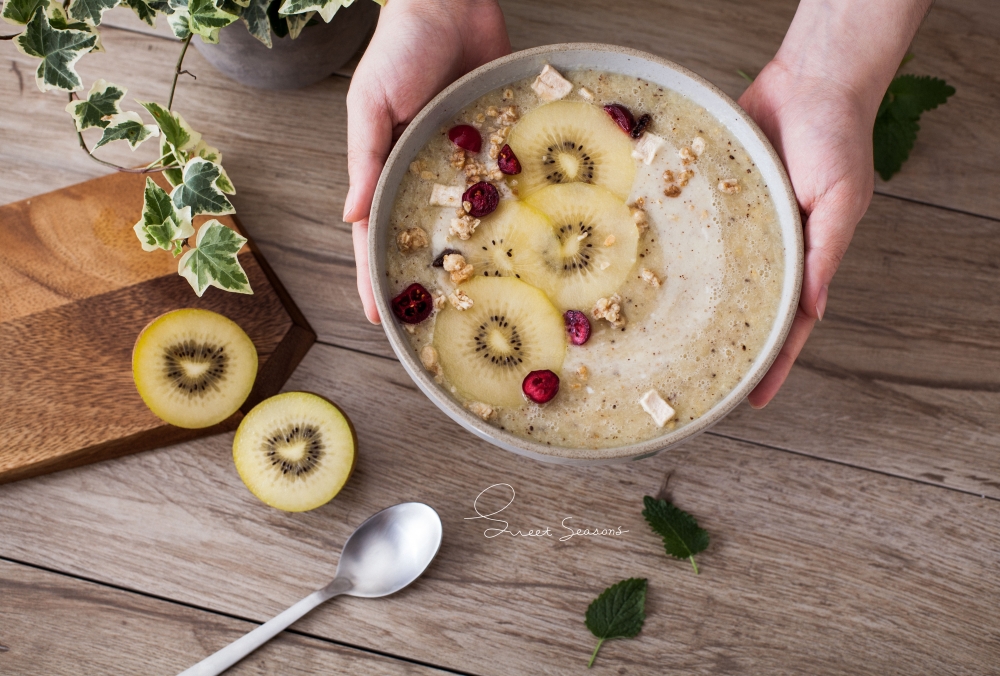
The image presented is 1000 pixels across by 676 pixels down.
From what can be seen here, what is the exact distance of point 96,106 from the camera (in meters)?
1.04

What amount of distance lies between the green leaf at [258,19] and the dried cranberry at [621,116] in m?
0.50

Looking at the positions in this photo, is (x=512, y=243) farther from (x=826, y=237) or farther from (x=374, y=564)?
(x=374, y=564)

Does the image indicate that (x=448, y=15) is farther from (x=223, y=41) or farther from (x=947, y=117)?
(x=947, y=117)

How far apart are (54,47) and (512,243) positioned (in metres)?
0.67

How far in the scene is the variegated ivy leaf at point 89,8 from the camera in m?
0.96

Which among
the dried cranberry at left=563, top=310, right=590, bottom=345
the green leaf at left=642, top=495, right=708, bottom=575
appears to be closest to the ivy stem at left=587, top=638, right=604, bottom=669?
the green leaf at left=642, top=495, right=708, bottom=575

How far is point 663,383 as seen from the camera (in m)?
1.00

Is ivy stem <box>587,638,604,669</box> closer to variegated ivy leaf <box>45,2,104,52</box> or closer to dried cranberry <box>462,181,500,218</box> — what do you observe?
dried cranberry <box>462,181,500,218</box>

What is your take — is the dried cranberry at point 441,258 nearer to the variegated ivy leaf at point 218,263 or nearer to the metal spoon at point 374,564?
the variegated ivy leaf at point 218,263

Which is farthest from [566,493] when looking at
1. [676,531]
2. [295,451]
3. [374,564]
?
[295,451]

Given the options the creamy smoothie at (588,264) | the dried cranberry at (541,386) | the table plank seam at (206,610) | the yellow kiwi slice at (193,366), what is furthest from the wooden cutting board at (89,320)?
the dried cranberry at (541,386)

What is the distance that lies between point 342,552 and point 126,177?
0.77 m

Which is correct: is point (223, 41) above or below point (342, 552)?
above

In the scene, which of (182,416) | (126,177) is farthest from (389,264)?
(126,177)
